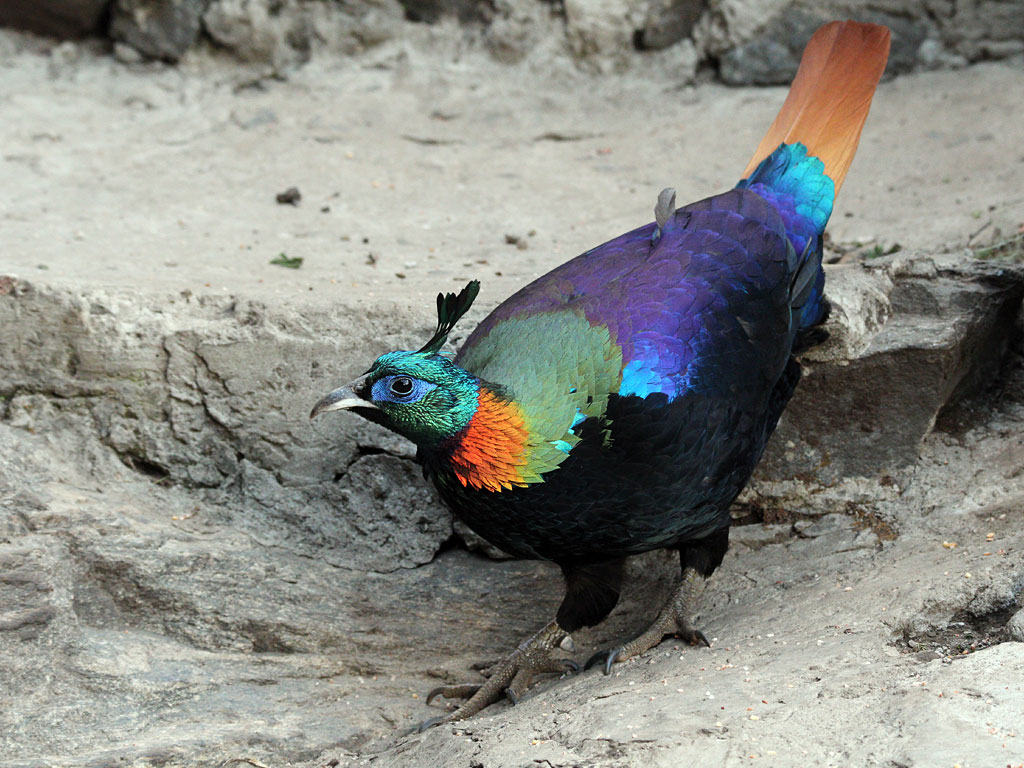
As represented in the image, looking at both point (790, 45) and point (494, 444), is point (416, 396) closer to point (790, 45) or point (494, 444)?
point (494, 444)

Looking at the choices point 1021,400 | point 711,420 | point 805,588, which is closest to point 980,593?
point 805,588

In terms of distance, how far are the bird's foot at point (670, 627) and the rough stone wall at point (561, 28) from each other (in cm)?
394

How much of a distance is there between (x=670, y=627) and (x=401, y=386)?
3.71 feet

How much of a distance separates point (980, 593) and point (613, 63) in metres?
4.39

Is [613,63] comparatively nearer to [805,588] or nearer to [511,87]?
[511,87]

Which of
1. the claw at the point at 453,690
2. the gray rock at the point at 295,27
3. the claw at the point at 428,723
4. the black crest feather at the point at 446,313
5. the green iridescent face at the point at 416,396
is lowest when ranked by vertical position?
the claw at the point at 428,723

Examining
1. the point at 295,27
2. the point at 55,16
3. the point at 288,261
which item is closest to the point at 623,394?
the point at 288,261

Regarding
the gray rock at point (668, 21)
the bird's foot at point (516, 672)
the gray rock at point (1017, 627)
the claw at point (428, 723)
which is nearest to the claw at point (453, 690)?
the bird's foot at point (516, 672)

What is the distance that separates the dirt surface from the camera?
8.86 ft

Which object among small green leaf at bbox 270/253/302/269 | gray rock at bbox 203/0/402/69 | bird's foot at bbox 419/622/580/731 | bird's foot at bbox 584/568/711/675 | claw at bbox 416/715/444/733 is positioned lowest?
claw at bbox 416/715/444/733

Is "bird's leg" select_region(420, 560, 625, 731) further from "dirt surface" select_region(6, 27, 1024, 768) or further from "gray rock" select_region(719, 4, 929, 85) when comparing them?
"gray rock" select_region(719, 4, 929, 85)

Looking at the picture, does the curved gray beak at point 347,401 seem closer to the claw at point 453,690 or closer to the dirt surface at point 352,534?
the dirt surface at point 352,534

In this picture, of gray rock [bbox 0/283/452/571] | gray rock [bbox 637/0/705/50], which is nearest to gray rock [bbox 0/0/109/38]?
gray rock [bbox 637/0/705/50]

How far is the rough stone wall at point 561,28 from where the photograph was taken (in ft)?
20.4
